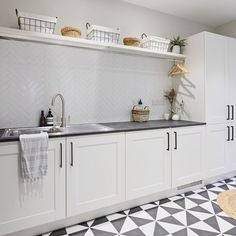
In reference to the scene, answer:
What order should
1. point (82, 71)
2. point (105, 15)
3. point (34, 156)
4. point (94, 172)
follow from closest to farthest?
point (34, 156) < point (94, 172) < point (82, 71) < point (105, 15)

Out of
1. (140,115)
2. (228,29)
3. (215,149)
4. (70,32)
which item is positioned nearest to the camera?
(70,32)

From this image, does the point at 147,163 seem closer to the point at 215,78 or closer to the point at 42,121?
the point at 42,121

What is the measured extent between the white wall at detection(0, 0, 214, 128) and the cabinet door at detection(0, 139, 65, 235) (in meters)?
0.66

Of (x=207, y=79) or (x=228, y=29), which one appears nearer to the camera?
(x=207, y=79)

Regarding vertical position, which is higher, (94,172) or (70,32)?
(70,32)

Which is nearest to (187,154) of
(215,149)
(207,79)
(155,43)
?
(215,149)

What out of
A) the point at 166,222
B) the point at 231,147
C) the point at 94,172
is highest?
the point at 231,147

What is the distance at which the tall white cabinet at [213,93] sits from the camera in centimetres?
285

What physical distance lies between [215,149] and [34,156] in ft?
7.94

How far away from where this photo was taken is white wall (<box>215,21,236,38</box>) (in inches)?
140

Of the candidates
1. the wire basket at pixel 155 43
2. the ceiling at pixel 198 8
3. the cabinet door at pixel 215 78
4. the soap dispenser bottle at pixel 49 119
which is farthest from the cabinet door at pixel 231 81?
the soap dispenser bottle at pixel 49 119

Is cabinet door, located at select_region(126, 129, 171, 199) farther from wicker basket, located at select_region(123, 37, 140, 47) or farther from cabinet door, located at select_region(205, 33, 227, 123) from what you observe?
wicker basket, located at select_region(123, 37, 140, 47)

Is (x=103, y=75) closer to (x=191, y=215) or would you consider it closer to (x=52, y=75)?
(x=52, y=75)

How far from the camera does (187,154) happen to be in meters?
2.68
